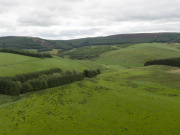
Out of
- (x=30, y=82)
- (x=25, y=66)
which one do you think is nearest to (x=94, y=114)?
(x=30, y=82)

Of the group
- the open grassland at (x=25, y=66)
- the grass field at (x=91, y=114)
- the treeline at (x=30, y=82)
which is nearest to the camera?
the grass field at (x=91, y=114)

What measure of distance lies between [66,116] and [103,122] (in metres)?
11.7

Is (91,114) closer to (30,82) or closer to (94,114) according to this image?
(94,114)

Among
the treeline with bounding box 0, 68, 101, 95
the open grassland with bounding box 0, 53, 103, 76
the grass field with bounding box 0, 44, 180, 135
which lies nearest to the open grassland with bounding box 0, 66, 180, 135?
the grass field with bounding box 0, 44, 180, 135

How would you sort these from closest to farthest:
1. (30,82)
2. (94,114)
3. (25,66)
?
(94,114)
(30,82)
(25,66)

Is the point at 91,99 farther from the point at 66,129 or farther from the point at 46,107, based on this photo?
the point at 66,129

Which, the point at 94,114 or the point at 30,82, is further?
the point at 30,82

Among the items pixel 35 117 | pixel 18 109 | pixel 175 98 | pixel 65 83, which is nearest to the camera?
pixel 35 117

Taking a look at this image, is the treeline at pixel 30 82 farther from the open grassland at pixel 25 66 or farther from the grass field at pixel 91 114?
the open grassland at pixel 25 66

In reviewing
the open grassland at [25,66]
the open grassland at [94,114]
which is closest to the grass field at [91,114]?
the open grassland at [94,114]

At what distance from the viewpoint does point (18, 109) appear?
4775 cm

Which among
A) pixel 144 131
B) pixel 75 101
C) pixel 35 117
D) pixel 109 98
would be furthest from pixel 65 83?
pixel 144 131

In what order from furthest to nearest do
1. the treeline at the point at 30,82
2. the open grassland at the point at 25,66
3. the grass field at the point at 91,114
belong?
the open grassland at the point at 25,66 → the treeline at the point at 30,82 → the grass field at the point at 91,114

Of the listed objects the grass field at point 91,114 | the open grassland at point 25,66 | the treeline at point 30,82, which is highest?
the open grassland at point 25,66
